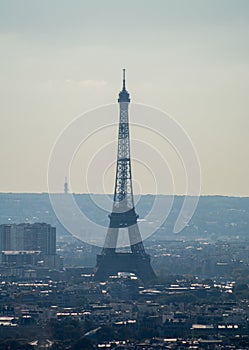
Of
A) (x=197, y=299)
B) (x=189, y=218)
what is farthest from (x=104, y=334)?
(x=189, y=218)

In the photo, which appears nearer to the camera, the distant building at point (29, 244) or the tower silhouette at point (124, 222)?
the tower silhouette at point (124, 222)

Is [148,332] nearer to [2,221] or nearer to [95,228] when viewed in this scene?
[95,228]

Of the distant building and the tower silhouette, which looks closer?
the tower silhouette

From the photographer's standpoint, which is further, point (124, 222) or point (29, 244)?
point (29, 244)
